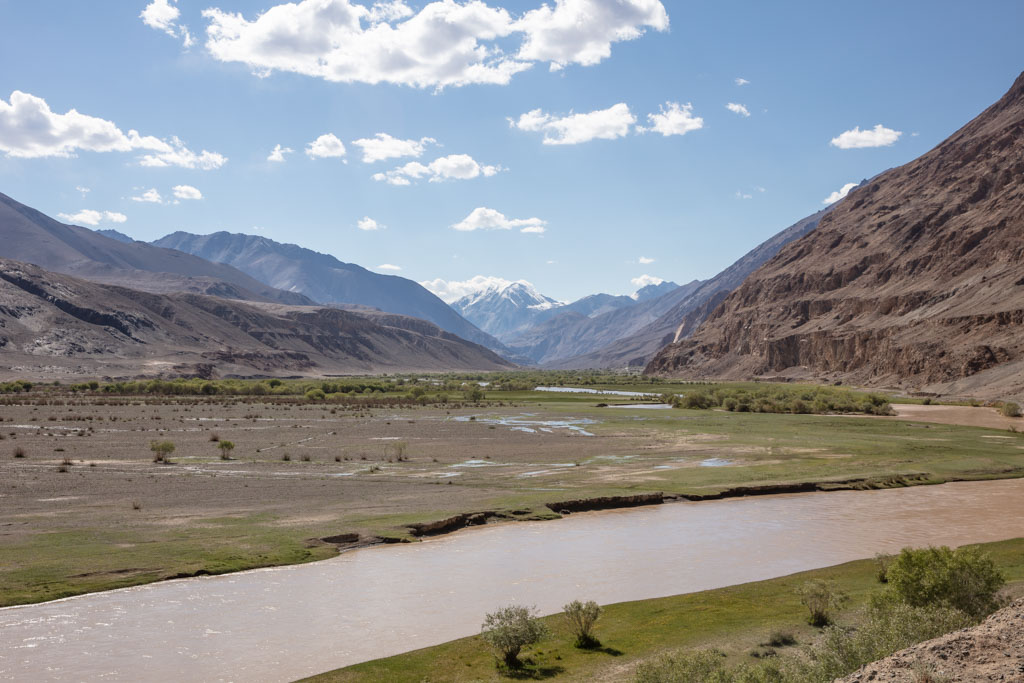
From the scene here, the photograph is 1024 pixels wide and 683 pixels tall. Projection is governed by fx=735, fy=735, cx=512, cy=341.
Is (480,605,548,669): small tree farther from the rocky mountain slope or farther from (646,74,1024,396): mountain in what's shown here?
(646,74,1024,396): mountain

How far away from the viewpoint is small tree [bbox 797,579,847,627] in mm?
16031

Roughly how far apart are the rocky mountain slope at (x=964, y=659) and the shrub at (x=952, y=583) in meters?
6.19

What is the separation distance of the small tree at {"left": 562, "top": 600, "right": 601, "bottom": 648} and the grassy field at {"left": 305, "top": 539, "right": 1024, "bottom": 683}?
0.21 m

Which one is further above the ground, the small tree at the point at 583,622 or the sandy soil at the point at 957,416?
the sandy soil at the point at 957,416

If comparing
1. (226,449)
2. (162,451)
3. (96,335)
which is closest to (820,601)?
(162,451)

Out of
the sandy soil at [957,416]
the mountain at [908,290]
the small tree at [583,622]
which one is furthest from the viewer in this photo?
the mountain at [908,290]

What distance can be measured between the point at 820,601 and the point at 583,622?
5.34 meters

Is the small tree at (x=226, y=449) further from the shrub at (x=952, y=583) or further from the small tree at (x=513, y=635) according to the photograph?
the shrub at (x=952, y=583)

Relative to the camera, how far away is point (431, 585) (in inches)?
780

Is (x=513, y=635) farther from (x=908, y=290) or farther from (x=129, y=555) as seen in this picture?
(x=908, y=290)

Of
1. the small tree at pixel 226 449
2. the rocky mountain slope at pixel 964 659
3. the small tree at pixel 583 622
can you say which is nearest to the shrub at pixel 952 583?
the small tree at pixel 583 622

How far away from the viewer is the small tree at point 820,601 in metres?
16.0

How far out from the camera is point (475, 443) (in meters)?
53.6

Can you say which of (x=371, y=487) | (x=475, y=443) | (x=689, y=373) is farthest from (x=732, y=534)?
(x=689, y=373)
